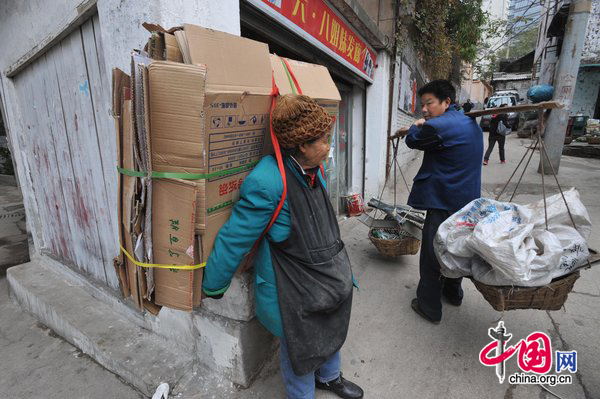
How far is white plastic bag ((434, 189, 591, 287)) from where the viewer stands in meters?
1.54

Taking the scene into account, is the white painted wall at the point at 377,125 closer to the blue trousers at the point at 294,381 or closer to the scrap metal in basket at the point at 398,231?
the scrap metal in basket at the point at 398,231

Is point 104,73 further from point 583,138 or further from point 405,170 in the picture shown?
point 583,138

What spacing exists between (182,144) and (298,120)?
0.44m

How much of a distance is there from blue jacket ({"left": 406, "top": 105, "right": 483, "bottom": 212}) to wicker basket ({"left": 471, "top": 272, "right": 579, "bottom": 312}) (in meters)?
0.75

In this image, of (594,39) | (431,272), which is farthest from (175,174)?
(594,39)

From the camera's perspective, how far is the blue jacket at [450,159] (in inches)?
84.3

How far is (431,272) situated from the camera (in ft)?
7.58

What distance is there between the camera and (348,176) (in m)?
5.33

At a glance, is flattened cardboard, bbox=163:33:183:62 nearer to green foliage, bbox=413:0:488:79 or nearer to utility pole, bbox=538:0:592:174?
green foliage, bbox=413:0:488:79

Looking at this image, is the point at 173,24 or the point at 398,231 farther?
the point at 398,231

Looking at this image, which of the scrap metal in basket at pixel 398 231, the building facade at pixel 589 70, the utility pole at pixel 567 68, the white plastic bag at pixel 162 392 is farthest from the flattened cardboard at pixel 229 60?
the building facade at pixel 589 70

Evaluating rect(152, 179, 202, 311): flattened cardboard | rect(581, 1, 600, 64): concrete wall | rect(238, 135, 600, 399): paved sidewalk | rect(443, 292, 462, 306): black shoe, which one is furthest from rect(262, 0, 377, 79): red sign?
rect(581, 1, 600, 64): concrete wall

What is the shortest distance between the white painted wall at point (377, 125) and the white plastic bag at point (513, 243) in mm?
3438

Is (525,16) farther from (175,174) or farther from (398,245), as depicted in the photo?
(175,174)
